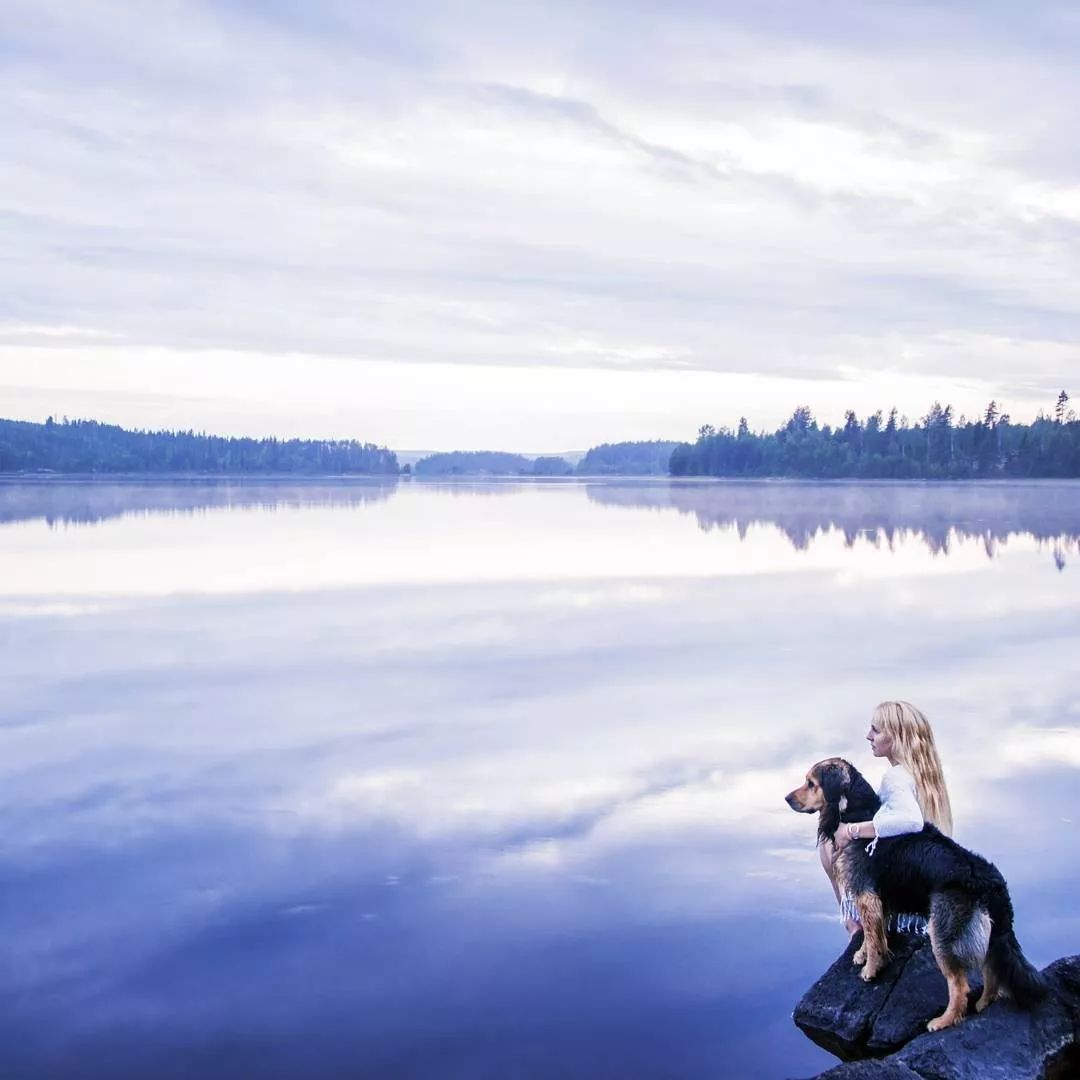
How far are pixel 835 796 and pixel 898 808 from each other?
48 centimetres

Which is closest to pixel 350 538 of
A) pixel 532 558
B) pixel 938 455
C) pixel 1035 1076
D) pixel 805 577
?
pixel 532 558

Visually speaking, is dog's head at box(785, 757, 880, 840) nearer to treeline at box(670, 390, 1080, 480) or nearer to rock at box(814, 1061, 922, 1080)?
rock at box(814, 1061, 922, 1080)

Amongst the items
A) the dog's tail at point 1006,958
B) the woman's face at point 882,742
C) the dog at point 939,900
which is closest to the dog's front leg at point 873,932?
the dog at point 939,900

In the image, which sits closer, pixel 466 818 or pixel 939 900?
pixel 939 900

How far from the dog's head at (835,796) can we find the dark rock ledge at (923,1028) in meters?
0.65

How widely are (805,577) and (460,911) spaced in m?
21.7

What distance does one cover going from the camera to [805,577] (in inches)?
1112

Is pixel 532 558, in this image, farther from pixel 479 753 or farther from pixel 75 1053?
pixel 75 1053

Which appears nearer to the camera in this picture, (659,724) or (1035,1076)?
(1035,1076)

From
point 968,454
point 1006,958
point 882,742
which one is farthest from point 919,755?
point 968,454

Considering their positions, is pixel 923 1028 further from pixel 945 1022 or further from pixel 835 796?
pixel 835 796

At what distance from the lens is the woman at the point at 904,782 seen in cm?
623

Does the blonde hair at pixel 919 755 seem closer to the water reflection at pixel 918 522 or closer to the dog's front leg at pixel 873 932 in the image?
the dog's front leg at pixel 873 932

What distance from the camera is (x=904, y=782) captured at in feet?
20.6
